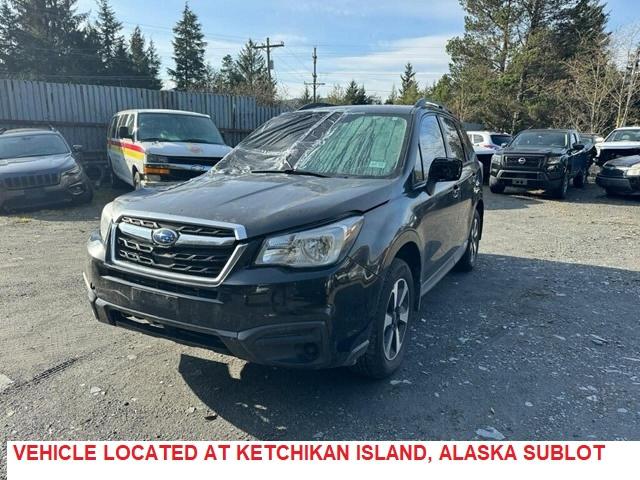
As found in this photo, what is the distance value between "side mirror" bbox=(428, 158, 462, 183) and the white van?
663 centimetres

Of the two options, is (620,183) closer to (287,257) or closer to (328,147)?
(328,147)

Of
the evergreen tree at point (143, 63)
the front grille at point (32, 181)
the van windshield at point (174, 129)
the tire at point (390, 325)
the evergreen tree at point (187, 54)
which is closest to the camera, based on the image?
the tire at point (390, 325)

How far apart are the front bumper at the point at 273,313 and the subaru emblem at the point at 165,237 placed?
0.73 feet

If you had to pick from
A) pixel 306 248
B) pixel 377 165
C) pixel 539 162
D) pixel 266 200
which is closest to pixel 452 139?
pixel 377 165

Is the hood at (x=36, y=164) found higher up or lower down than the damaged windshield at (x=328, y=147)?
lower down

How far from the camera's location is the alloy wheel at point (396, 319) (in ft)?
9.94

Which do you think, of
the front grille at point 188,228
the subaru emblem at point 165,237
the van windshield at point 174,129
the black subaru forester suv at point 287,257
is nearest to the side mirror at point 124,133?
the van windshield at point 174,129

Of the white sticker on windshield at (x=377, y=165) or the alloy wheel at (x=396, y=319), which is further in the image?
the white sticker on windshield at (x=377, y=165)

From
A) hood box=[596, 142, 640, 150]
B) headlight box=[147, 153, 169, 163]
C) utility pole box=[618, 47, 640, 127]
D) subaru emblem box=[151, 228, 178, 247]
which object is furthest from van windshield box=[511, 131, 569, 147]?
utility pole box=[618, 47, 640, 127]

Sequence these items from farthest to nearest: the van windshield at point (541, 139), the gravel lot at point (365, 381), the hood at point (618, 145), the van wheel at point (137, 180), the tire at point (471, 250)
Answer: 1. the hood at point (618, 145)
2. the van windshield at point (541, 139)
3. the van wheel at point (137, 180)
4. the tire at point (471, 250)
5. the gravel lot at point (365, 381)

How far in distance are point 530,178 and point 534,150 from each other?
2.44 feet

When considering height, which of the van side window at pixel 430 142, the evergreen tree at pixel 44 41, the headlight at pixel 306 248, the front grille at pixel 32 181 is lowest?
the front grille at pixel 32 181

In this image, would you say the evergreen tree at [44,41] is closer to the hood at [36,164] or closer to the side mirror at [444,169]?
the hood at [36,164]

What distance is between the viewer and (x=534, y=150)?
12211mm
